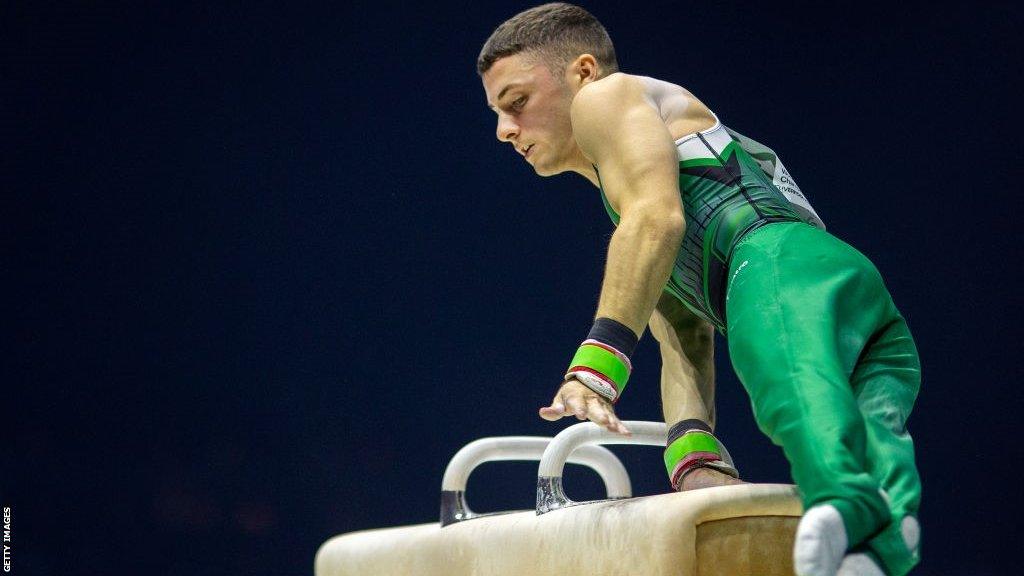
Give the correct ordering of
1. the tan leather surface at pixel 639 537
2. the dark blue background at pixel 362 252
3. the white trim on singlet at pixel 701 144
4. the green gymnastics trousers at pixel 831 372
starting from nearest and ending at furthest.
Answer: the green gymnastics trousers at pixel 831 372 → the tan leather surface at pixel 639 537 → the white trim on singlet at pixel 701 144 → the dark blue background at pixel 362 252

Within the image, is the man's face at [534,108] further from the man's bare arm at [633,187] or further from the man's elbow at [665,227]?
the man's elbow at [665,227]

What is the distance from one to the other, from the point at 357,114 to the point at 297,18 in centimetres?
48

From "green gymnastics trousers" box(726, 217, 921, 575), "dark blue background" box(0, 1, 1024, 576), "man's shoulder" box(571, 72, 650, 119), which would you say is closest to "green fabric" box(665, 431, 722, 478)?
"green gymnastics trousers" box(726, 217, 921, 575)

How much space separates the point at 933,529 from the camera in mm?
4098

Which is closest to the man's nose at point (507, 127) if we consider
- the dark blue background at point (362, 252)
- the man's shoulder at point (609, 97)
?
the man's shoulder at point (609, 97)

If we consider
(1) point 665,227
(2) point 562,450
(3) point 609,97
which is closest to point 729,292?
(1) point 665,227

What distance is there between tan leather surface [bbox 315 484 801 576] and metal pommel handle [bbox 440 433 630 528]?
0.39 ft

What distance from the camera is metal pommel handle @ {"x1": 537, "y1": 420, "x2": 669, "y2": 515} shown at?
2.03 metres

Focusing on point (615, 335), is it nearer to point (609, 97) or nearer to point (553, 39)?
point (609, 97)

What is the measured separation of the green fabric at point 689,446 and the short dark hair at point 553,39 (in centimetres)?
78

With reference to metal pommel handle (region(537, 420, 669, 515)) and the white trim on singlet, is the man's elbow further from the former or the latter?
metal pommel handle (region(537, 420, 669, 515))

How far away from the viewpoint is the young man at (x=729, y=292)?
1.42 m

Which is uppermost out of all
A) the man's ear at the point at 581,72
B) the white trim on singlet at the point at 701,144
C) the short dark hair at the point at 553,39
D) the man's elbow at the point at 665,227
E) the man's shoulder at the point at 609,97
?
the short dark hair at the point at 553,39

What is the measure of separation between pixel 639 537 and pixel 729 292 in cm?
43
